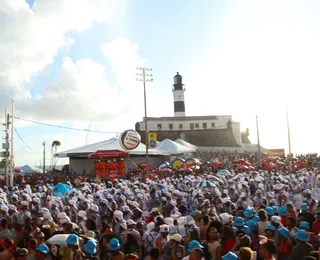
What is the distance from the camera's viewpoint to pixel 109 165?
28.6m

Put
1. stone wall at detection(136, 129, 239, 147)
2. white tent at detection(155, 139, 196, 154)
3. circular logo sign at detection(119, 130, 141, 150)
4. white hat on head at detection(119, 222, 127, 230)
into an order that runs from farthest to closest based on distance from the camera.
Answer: stone wall at detection(136, 129, 239, 147) < white tent at detection(155, 139, 196, 154) < circular logo sign at detection(119, 130, 141, 150) < white hat on head at detection(119, 222, 127, 230)

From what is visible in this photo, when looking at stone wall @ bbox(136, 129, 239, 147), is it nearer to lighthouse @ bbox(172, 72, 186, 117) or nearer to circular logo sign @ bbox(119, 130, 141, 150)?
lighthouse @ bbox(172, 72, 186, 117)

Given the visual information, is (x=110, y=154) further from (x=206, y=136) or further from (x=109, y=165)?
(x=206, y=136)

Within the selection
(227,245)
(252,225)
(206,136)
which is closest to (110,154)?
(252,225)

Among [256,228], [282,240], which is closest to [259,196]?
[256,228]

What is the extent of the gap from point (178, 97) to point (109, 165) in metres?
51.1

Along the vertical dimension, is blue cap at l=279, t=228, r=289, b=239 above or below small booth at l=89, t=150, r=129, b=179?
below

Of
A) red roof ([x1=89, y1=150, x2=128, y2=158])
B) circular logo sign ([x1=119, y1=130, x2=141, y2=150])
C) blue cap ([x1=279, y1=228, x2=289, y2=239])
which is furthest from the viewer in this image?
red roof ([x1=89, y1=150, x2=128, y2=158])

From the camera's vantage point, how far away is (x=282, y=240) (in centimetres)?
664

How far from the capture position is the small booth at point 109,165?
2839cm

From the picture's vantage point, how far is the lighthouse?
256 ft

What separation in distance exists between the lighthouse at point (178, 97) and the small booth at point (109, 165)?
162ft

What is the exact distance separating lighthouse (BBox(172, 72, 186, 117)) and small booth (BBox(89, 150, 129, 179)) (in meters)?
49.3

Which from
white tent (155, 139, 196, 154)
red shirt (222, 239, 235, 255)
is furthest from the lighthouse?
red shirt (222, 239, 235, 255)
